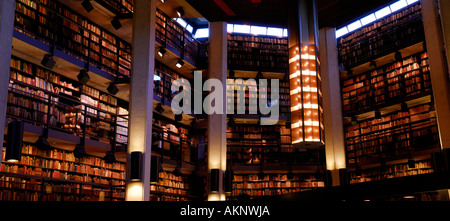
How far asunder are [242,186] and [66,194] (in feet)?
18.6

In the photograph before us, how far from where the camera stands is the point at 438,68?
9.80m

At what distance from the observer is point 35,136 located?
7922mm

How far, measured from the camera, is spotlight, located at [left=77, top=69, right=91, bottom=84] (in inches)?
354

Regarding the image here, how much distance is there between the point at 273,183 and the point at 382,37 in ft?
17.4

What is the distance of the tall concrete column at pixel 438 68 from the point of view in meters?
9.47

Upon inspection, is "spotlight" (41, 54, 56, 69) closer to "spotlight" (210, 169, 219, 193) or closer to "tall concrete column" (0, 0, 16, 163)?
"tall concrete column" (0, 0, 16, 163)

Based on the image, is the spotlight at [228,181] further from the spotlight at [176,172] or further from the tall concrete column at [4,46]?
the tall concrete column at [4,46]

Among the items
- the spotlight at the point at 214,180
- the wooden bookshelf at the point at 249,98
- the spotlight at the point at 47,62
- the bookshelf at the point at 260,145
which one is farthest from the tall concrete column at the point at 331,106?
the spotlight at the point at 47,62

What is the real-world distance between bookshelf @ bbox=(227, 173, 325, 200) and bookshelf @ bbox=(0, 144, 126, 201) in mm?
3929

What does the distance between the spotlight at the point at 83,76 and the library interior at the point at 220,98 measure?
3cm

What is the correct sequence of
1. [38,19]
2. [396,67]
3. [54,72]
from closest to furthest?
[38,19], [54,72], [396,67]
